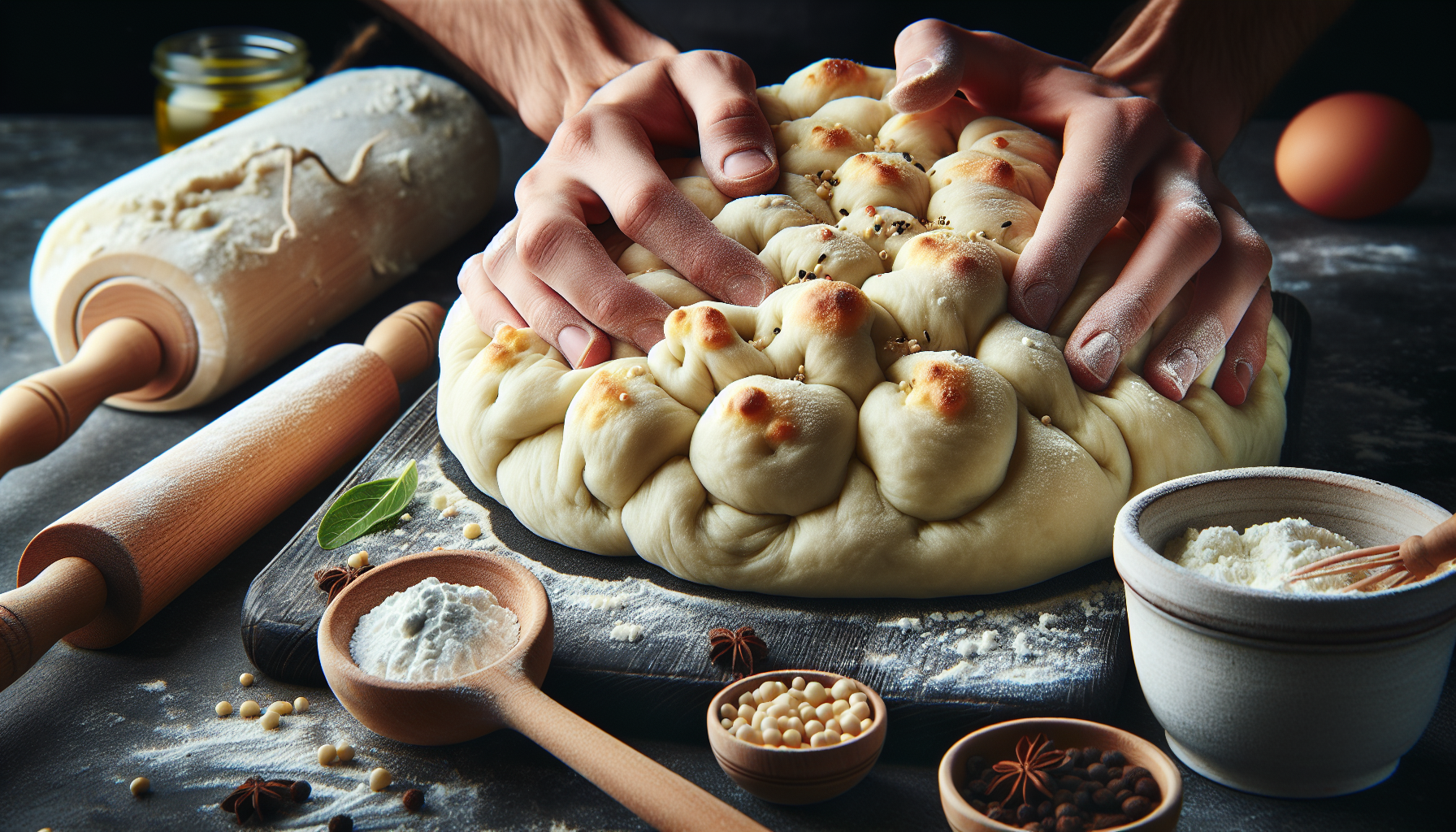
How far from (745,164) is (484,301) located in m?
0.49

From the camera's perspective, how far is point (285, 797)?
127cm

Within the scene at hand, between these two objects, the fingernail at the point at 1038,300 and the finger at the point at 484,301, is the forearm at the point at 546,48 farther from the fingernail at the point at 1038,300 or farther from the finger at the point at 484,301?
the fingernail at the point at 1038,300

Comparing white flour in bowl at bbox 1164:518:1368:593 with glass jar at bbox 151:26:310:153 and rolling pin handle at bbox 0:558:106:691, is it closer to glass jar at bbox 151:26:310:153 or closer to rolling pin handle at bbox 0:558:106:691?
rolling pin handle at bbox 0:558:106:691

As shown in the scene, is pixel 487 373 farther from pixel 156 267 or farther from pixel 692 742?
pixel 156 267

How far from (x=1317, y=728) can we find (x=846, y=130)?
3.78 ft

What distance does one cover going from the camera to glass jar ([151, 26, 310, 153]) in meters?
3.18

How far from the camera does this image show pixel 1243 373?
1.65 m

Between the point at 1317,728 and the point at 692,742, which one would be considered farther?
the point at 692,742

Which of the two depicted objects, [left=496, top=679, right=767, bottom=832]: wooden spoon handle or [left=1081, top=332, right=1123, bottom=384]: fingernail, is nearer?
[left=496, top=679, right=767, bottom=832]: wooden spoon handle

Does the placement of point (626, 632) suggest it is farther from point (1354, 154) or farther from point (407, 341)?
point (1354, 154)

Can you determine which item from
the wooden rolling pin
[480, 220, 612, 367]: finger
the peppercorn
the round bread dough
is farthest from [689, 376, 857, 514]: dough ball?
the wooden rolling pin

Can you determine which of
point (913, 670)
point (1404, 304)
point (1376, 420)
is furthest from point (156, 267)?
point (1404, 304)

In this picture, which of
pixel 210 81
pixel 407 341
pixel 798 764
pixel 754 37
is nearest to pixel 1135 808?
pixel 798 764

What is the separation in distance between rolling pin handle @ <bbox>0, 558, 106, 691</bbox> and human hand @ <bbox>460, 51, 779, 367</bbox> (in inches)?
27.1
